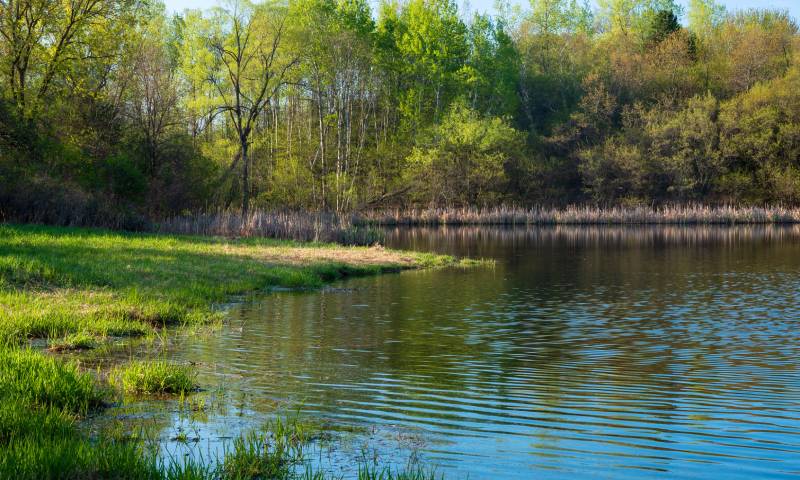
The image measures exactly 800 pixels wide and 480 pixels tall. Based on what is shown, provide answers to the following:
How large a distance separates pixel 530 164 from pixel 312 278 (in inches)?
2103

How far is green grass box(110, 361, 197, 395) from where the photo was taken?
9.18m

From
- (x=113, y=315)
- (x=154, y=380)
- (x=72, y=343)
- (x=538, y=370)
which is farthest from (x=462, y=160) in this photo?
(x=154, y=380)

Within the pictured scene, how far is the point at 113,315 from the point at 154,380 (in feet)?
16.7

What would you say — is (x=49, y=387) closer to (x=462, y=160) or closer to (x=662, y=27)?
(x=462, y=160)

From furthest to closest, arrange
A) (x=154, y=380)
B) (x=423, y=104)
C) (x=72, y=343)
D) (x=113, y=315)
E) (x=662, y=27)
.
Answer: (x=662, y=27) < (x=423, y=104) < (x=113, y=315) < (x=72, y=343) < (x=154, y=380)

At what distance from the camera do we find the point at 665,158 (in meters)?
70.2

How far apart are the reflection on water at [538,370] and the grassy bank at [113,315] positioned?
0.93 m

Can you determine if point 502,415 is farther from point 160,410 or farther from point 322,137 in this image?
point 322,137

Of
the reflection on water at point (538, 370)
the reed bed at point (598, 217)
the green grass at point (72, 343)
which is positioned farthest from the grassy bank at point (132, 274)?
the reed bed at point (598, 217)

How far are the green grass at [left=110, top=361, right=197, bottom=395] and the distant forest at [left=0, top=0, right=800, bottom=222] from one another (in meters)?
27.0

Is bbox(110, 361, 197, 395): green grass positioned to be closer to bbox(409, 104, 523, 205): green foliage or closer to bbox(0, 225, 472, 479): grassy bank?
bbox(0, 225, 472, 479): grassy bank

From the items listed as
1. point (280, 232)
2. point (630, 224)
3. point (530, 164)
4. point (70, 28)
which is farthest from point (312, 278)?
point (530, 164)

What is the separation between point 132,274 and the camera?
18094mm

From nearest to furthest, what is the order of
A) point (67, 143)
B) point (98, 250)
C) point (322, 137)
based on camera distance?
1. point (98, 250)
2. point (67, 143)
3. point (322, 137)
